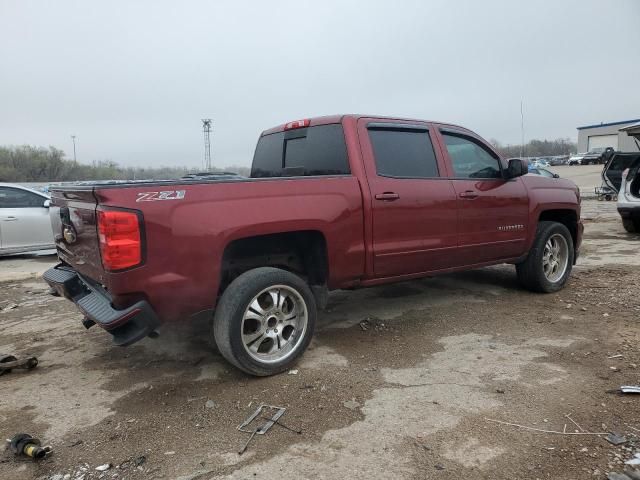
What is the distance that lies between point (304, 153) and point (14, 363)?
2910 millimetres

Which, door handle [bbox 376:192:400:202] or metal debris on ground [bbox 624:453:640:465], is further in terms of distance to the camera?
door handle [bbox 376:192:400:202]

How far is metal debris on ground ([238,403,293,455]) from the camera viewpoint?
2.87m

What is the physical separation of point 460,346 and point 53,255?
846 centimetres

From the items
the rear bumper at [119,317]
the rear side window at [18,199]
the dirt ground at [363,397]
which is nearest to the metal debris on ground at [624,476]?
the dirt ground at [363,397]

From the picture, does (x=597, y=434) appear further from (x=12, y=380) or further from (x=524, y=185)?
(x=12, y=380)

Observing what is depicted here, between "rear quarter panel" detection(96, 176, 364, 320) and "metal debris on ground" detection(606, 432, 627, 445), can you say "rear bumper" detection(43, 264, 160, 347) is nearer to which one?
"rear quarter panel" detection(96, 176, 364, 320)

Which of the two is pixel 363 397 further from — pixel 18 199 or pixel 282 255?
pixel 18 199

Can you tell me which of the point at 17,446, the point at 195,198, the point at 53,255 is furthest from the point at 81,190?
the point at 53,255

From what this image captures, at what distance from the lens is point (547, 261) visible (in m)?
5.74

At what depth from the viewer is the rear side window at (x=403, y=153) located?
4270mm

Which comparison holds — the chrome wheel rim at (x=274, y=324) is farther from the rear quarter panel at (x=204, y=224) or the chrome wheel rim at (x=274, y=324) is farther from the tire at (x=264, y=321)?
the rear quarter panel at (x=204, y=224)

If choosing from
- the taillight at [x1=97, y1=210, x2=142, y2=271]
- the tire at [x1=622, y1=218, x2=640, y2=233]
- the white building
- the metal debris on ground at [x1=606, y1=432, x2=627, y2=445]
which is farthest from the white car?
the white building

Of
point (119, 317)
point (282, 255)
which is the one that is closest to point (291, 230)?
point (282, 255)

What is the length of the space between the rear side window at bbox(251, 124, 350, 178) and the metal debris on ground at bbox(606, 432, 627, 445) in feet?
8.26
